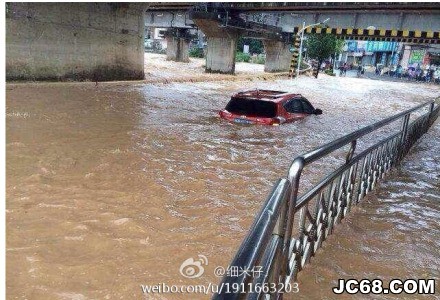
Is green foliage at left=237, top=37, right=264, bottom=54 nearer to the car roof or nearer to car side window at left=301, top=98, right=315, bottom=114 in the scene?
car side window at left=301, top=98, right=315, bottom=114

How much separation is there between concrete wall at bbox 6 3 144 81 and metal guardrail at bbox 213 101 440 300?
522 inches

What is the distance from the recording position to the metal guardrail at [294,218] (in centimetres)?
127

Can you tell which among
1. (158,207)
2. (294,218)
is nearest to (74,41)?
(158,207)

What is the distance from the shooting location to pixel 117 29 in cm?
1662

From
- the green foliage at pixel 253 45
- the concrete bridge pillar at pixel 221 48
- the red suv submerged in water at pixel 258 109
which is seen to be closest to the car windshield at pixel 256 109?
the red suv submerged in water at pixel 258 109

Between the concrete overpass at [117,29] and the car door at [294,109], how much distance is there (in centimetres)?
1010

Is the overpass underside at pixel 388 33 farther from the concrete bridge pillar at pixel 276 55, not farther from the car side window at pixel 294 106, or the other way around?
the car side window at pixel 294 106

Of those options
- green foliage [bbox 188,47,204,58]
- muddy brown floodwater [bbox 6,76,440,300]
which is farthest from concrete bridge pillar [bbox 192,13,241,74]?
green foliage [bbox 188,47,204,58]

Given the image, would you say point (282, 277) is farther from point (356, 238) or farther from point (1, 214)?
point (1, 214)

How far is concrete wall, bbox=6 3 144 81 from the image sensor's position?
13391mm

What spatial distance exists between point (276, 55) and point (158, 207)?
116 ft

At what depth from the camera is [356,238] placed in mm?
4027

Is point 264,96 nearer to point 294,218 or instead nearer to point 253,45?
point 294,218

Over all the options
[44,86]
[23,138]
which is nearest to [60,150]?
[23,138]
